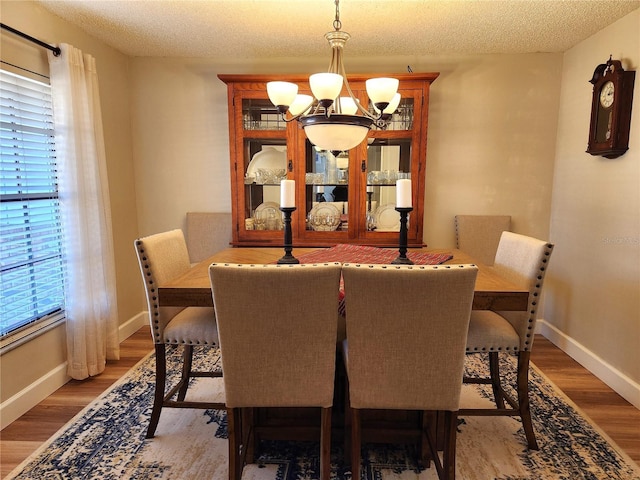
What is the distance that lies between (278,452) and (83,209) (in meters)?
1.79

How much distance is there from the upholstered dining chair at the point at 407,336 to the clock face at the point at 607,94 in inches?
76.3

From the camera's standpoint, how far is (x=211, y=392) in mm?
2453

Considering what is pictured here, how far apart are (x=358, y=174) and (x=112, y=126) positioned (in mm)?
1879

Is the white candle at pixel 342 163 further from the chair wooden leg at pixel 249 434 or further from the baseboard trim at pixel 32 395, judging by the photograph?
the baseboard trim at pixel 32 395

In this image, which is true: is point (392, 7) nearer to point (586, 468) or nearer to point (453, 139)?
point (453, 139)

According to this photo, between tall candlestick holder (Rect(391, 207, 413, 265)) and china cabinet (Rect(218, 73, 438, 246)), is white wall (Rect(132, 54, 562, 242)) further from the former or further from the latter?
tall candlestick holder (Rect(391, 207, 413, 265))

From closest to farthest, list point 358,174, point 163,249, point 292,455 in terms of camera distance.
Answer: point 292,455 → point 163,249 → point 358,174

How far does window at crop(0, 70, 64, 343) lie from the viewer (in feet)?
6.96

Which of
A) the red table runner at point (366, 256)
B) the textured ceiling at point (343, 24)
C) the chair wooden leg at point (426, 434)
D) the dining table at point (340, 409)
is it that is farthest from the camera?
the textured ceiling at point (343, 24)

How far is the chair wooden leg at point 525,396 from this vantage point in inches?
73.5

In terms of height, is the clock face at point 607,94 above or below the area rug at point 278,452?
above

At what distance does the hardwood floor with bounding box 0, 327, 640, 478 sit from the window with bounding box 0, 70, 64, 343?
1.49 feet

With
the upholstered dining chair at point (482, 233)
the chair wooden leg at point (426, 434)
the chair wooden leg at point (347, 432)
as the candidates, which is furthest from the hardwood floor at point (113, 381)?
the chair wooden leg at point (347, 432)

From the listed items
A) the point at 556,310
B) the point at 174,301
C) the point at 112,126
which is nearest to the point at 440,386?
the point at 174,301
